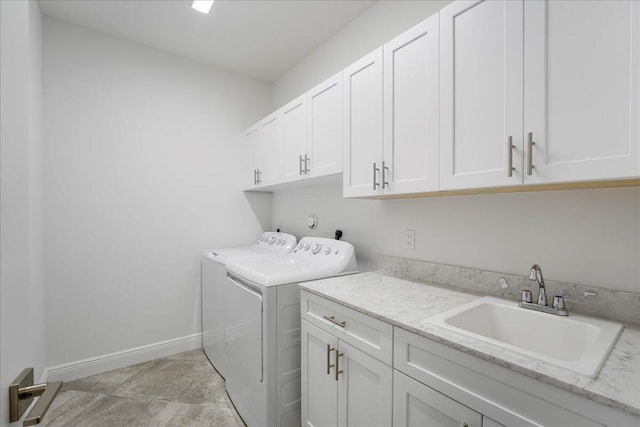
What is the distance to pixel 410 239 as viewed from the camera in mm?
1820

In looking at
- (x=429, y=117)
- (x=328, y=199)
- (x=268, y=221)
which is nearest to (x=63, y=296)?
(x=268, y=221)

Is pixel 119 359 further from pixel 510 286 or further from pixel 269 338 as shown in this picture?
pixel 510 286

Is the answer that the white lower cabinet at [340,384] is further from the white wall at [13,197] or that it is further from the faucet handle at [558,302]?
the white wall at [13,197]

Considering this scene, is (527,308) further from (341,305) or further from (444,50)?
(444,50)

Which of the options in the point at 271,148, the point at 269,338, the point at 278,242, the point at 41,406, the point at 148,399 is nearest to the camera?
the point at 41,406

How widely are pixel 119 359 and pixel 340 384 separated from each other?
2181 millimetres

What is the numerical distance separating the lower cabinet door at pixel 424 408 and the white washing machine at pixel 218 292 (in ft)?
4.30

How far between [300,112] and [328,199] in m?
0.73

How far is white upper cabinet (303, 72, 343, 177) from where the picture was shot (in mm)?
1850

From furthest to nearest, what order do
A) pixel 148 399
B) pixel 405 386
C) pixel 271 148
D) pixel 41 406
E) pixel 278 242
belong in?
pixel 278 242, pixel 271 148, pixel 148 399, pixel 405 386, pixel 41 406

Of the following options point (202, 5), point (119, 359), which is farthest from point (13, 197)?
point (119, 359)

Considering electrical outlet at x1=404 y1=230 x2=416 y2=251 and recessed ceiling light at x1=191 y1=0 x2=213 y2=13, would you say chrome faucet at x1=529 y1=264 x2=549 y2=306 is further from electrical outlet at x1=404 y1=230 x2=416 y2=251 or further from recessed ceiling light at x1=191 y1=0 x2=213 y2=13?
recessed ceiling light at x1=191 y1=0 x2=213 y2=13

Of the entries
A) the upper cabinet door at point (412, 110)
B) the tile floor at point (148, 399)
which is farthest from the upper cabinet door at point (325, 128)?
the tile floor at point (148, 399)

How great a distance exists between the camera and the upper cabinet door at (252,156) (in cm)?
281
